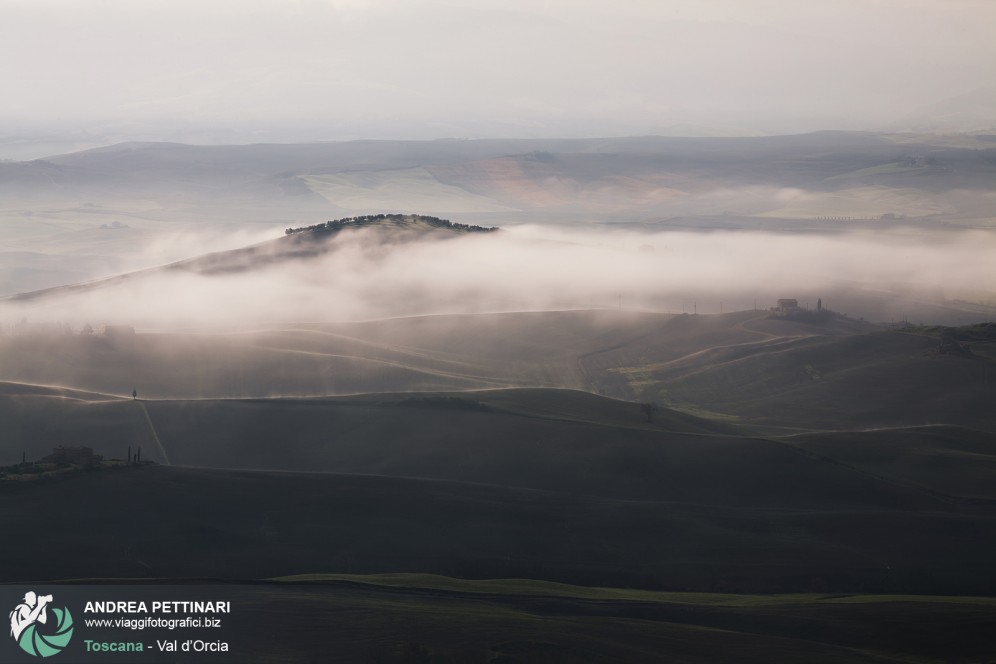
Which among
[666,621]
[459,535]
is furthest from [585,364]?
[666,621]

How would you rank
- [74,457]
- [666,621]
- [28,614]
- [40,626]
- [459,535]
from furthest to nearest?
[74,457] → [459,535] → [666,621] → [28,614] → [40,626]

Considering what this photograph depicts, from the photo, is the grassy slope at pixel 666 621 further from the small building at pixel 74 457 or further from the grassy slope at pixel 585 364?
the grassy slope at pixel 585 364

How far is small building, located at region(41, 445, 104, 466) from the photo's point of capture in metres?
89.2

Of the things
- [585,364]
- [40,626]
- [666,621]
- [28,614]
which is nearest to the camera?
[40,626]

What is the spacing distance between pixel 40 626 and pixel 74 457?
36273 mm

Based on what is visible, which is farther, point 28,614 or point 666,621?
point 666,621

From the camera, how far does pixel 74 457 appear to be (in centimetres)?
9044

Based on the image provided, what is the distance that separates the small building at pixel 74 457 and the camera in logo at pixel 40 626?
3257 cm

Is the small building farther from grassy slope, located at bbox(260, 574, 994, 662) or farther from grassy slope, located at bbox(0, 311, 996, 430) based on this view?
grassy slope, located at bbox(0, 311, 996, 430)

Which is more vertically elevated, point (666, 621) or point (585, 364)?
point (585, 364)

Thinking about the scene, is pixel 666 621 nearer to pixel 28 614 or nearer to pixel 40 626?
pixel 40 626

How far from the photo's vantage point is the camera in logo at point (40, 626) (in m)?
55.0

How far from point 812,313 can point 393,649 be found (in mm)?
132773

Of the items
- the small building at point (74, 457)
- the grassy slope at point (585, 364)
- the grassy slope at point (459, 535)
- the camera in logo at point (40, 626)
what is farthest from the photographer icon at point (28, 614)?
the grassy slope at point (585, 364)
